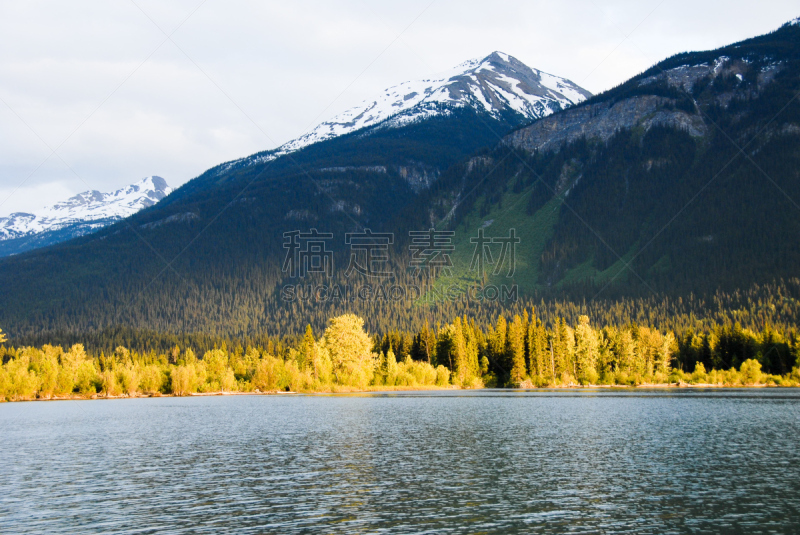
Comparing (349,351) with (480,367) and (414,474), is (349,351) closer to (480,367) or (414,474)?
(480,367)

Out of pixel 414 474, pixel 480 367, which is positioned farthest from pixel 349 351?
pixel 414 474

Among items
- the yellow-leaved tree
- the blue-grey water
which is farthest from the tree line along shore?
the blue-grey water

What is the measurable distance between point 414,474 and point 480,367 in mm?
129905

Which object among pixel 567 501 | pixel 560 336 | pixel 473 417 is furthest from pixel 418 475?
pixel 560 336

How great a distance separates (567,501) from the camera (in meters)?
40.1

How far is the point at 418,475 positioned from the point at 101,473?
23.1 metres

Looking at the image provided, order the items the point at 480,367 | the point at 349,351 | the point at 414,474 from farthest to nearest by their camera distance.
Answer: the point at 480,367, the point at 349,351, the point at 414,474

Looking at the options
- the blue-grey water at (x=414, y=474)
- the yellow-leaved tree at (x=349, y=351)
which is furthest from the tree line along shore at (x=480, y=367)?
the blue-grey water at (x=414, y=474)

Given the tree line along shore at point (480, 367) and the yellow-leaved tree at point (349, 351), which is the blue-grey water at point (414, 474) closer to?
the yellow-leaved tree at point (349, 351)

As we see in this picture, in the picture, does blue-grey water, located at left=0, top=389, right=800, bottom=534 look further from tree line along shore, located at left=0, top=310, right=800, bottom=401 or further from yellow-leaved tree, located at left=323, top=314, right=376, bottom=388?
tree line along shore, located at left=0, top=310, right=800, bottom=401

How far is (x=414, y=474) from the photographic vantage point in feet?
163

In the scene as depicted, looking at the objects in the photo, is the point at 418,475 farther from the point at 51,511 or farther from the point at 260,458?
the point at 51,511

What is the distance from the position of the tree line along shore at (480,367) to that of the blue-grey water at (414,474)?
231 ft

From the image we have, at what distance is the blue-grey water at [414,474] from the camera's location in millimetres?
36219
